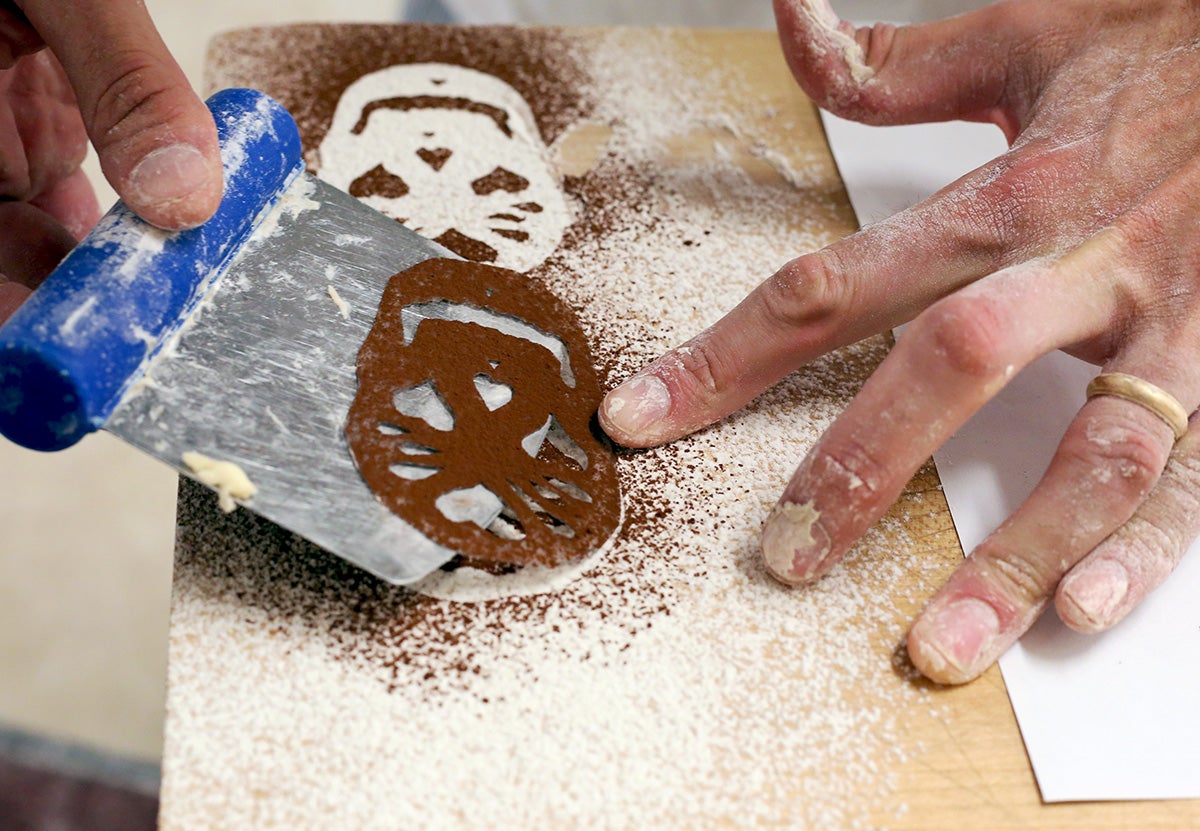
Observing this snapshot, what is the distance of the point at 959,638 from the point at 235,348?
0.74 m

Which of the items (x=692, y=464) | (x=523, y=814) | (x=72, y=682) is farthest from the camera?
(x=72, y=682)

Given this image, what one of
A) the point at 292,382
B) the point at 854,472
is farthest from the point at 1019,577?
the point at 292,382

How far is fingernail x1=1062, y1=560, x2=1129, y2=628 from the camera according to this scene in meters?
0.88

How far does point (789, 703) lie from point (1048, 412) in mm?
514

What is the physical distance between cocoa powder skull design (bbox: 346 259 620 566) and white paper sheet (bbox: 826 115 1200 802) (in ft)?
1.36

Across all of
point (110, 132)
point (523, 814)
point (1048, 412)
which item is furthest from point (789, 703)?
point (110, 132)

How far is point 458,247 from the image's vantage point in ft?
4.13

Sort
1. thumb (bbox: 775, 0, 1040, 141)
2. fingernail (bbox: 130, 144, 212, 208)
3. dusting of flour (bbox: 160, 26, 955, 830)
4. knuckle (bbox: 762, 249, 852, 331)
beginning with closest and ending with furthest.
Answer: dusting of flour (bbox: 160, 26, 955, 830)
fingernail (bbox: 130, 144, 212, 208)
knuckle (bbox: 762, 249, 852, 331)
thumb (bbox: 775, 0, 1040, 141)

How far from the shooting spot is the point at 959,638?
2.89ft

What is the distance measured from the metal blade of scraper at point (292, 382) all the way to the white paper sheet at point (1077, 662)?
566 millimetres

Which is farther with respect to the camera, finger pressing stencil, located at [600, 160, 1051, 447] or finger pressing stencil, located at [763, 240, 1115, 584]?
finger pressing stencil, located at [600, 160, 1051, 447]

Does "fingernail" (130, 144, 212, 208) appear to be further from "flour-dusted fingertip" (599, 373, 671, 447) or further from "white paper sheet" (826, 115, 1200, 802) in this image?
"white paper sheet" (826, 115, 1200, 802)

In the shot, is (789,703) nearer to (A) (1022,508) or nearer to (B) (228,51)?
(A) (1022,508)

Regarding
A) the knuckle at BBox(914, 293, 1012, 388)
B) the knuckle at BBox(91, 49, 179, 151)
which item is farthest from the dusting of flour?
the knuckle at BBox(91, 49, 179, 151)
